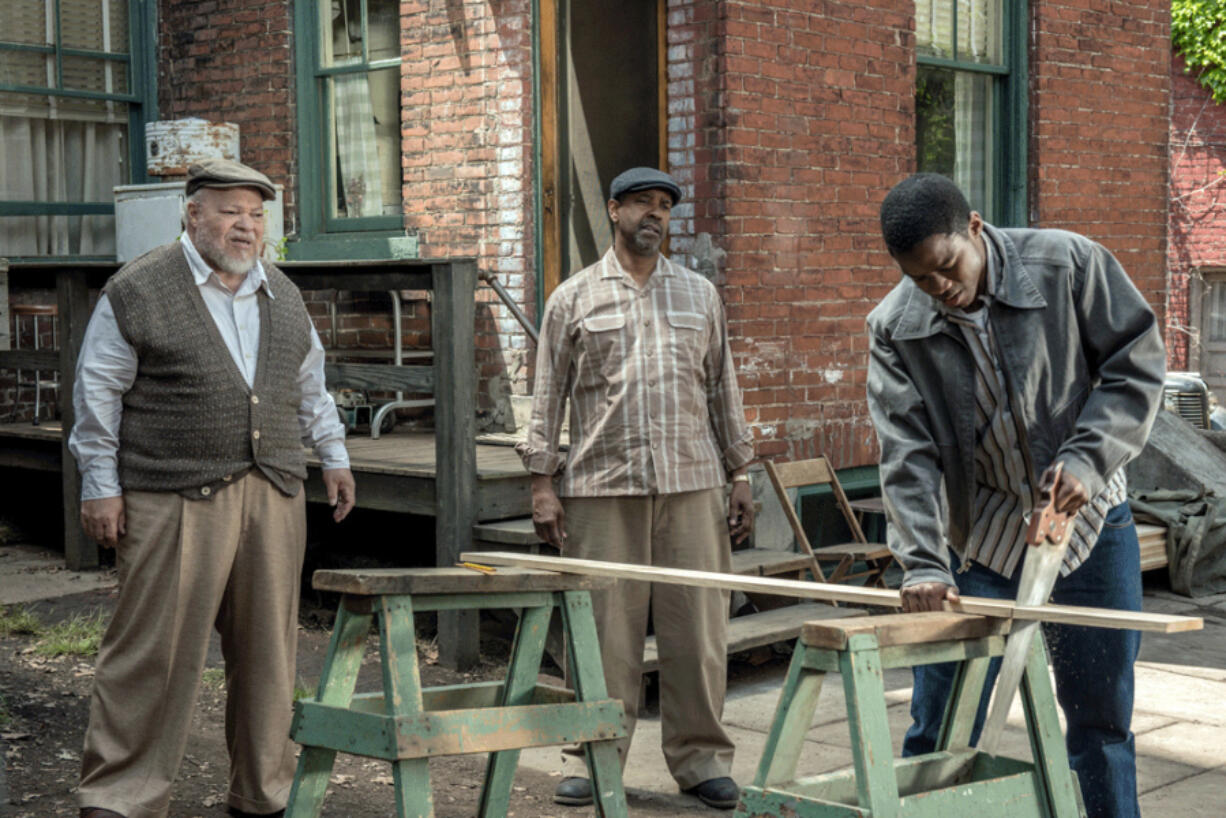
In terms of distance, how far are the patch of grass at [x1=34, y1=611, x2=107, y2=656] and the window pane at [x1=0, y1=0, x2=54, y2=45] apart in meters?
3.97

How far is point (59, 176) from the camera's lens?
973 cm

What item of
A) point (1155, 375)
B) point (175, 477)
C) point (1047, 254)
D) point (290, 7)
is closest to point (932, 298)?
point (1047, 254)

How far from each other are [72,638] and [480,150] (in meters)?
3.11

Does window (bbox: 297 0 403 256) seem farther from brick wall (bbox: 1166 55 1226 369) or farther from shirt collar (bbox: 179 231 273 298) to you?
brick wall (bbox: 1166 55 1226 369)

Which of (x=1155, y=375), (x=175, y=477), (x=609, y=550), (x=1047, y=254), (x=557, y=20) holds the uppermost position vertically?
(x=557, y=20)

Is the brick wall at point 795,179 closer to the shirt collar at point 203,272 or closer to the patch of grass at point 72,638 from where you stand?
the shirt collar at point 203,272

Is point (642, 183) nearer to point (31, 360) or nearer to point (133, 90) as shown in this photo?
point (31, 360)

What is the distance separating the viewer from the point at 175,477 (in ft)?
15.3

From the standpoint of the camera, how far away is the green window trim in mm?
9648

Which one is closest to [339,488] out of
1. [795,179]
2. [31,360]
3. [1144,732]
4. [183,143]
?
[1144,732]

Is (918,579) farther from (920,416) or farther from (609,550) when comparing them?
(609,550)

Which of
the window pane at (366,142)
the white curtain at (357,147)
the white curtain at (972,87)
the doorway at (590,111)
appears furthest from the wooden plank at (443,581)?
the white curtain at (972,87)

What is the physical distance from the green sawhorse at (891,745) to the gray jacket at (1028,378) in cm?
25

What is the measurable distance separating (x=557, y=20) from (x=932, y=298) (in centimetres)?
459
